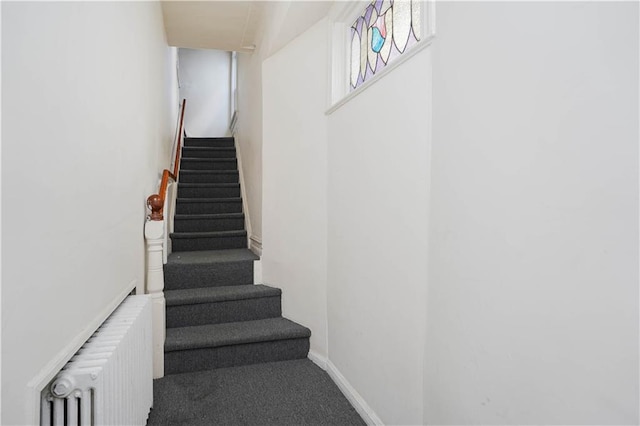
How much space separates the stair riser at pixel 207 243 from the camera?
11.5 feet

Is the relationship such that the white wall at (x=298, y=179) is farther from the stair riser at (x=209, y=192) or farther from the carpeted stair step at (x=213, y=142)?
the carpeted stair step at (x=213, y=142)

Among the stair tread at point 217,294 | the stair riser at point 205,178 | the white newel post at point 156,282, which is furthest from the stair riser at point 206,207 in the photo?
the white newel post at point 156,282

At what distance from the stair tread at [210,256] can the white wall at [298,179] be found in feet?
0.90

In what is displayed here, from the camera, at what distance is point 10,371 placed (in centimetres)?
67

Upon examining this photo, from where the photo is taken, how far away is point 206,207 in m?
4.09

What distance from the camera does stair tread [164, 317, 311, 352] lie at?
2293 mm

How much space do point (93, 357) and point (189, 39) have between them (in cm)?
317

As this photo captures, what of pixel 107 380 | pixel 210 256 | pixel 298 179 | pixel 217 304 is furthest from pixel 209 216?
pixel 107 380

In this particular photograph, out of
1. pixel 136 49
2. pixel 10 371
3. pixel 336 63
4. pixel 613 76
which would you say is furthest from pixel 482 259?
pixel 136 49

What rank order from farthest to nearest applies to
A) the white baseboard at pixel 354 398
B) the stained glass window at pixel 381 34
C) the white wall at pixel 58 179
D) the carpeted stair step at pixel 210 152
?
1. the carpeted stair step at pixel 210 152
2. the white baseboard at pixel 354 398
3. the stained glass window at pixel 381 34
4. the white wall at pixel 58 179

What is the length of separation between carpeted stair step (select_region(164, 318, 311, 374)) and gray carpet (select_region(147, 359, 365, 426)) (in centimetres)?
6

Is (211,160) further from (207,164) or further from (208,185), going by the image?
(208,185)

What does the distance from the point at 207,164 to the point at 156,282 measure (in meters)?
2.84

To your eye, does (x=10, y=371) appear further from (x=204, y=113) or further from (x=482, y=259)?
(x=204, y=113)
